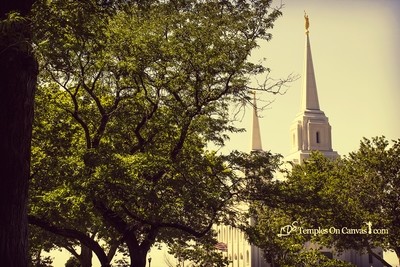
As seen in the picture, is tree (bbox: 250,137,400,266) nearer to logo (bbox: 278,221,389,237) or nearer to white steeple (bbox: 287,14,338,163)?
logo (bbox: 278,221,389,237)

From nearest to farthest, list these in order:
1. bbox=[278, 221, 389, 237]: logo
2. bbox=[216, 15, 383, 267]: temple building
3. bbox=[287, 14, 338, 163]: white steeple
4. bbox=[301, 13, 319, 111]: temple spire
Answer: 1. bbox=[278, 221, 389, 237]: logo
2. bbox=[216, 15, 383, 267]: temple building
3. bbox=[287, 14, 338, 163]: white steeple
4. bbox=[301, 13, 319, 111]: temple spire

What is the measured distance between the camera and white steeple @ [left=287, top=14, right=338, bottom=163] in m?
106

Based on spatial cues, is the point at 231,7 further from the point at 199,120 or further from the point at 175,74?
the point at 199,120

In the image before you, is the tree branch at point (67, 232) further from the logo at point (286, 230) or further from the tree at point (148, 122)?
the logo at point (286, 230)

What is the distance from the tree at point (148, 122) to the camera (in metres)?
20.5

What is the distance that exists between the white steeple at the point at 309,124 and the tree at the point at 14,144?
315 feet

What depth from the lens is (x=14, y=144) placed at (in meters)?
10.0

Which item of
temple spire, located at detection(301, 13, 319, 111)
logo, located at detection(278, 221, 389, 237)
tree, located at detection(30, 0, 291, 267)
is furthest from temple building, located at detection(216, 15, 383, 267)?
tree, located at detection(30, 0, 291, 267)

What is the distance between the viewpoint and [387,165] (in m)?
40.8

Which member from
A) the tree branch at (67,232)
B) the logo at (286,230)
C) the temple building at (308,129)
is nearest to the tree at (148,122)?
the tree branch at (67,232)

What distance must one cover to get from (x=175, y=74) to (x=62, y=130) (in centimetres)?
523

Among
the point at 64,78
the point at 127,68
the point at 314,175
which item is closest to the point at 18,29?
the point at 127,68

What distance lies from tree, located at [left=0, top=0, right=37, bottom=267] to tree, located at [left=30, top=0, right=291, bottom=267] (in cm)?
925

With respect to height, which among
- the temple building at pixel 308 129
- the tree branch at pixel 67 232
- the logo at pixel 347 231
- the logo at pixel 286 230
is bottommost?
the tree branch at pixel 67 232
